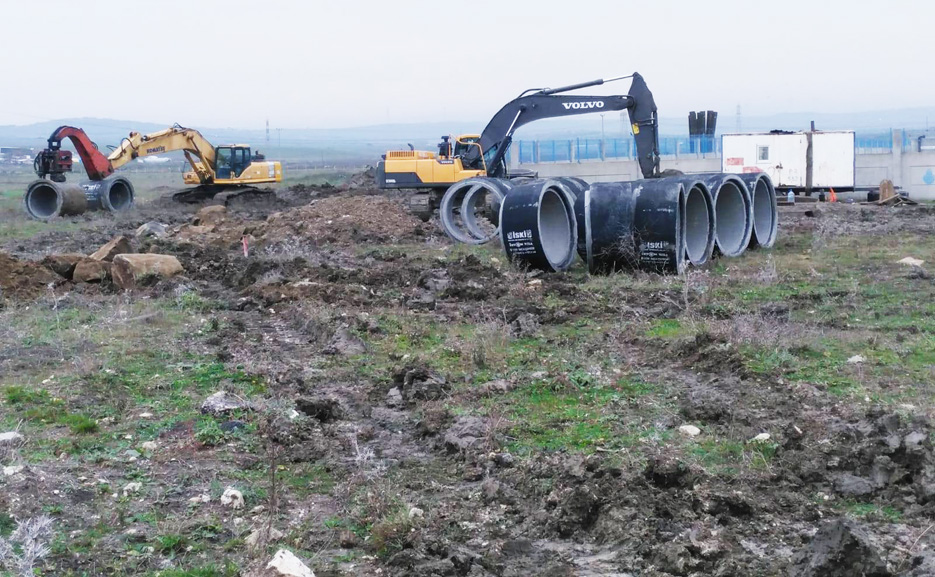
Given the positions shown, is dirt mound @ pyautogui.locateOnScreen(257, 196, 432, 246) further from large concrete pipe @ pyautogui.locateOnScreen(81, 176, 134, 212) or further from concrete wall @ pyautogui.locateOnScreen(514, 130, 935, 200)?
concrete wall @ pyautogui.locateOnScreen(514, 130, 935, 200)

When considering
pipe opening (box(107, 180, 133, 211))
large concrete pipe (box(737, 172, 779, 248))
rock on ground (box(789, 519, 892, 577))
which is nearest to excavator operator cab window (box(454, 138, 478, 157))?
large concrete pipe (box(737, 172, 779, 248))

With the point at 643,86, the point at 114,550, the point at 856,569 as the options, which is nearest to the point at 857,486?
the point at 856,569

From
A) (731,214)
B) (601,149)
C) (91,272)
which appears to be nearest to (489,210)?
(731,214)

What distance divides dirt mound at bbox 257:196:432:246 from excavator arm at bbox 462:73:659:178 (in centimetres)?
276

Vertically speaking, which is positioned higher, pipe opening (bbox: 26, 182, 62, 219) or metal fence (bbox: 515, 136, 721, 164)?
metal fence (bbox: 515, 136, 721, 164)

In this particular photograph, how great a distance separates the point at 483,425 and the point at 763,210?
41.9ft

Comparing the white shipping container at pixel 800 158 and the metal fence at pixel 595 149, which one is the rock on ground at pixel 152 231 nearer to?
the white shipping container at pixel 800 158

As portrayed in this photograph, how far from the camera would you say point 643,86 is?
21516 mm

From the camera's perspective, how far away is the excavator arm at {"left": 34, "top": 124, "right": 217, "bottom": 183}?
29.5 m

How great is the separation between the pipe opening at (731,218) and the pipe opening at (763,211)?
79cm

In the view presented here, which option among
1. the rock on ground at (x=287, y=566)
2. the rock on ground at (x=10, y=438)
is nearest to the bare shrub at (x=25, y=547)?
the rock on ground at (x=287, y=566)

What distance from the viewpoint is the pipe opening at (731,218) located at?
55.2 ft

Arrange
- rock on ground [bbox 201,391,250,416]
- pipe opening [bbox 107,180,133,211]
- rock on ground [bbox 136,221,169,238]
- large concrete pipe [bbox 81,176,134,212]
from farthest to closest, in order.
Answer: pipe opening [bbox 107,180,133,211] → large concrete pipe [bbox 81,176,134,212] → rock on ground [bbox 136,221,169,238] → rock on ground [bbox 201,391,250,416]

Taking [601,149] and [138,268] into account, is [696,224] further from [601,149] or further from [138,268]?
[601,149]
